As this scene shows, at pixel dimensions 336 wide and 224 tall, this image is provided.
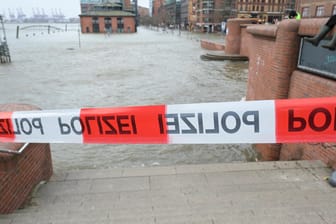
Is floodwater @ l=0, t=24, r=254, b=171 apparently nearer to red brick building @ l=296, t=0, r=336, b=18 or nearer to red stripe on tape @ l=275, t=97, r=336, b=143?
red stripe on tape @ l=275, t=97, r=336, b=143

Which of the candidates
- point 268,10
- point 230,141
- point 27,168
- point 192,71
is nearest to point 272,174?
point 230,141

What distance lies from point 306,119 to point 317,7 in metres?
52.7

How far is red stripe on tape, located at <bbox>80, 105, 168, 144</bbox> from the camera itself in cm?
307

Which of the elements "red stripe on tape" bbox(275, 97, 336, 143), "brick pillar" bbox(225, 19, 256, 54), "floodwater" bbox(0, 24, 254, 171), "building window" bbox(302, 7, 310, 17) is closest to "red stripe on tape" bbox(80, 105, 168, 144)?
"red stripe on tape" bbox(275, 97, 336, 143)

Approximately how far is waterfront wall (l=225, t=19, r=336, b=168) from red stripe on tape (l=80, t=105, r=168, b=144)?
8.52 feet

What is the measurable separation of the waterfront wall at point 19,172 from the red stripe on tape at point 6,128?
171 millimetres

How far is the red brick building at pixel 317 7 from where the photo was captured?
140 feet

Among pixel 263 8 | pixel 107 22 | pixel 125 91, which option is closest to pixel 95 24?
pixel 107 22

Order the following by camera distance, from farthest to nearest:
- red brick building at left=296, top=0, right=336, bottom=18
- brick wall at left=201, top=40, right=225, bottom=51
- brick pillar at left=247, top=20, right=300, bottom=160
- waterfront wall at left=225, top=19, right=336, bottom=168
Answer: red brick building at left=296, top=0, right=336, bottom=18
brick wall at left=201, top=40, right=225, bottom=51
brick pillar at left=247, top=20, right=300, bottom=160
waterfront wall at left=225, top=19, right=336, bottom=168

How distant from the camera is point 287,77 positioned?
5402mm

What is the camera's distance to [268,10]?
9631 centimetres

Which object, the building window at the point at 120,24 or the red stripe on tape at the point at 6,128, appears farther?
the building window at the point at 120,24

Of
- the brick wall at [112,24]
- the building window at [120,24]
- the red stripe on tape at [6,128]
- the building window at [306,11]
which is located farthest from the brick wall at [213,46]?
the building window at [120,24]

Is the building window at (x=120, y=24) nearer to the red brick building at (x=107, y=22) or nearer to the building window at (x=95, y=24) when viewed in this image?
the red brick building at (x=107, y=22)
